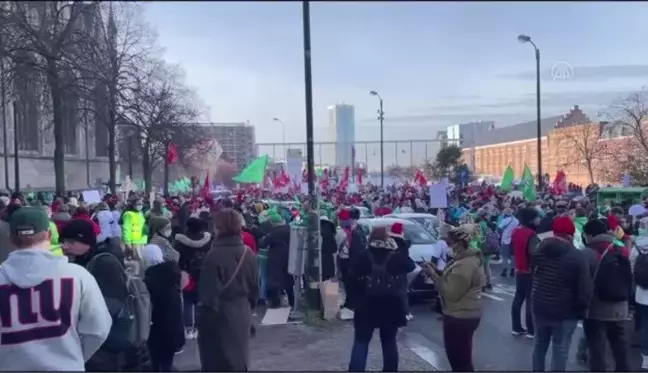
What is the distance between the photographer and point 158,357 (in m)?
6.87

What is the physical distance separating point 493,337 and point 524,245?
4.60 ft

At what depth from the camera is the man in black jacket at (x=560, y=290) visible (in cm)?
655

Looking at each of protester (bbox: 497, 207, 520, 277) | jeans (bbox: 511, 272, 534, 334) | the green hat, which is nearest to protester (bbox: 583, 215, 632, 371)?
jeans (bbox: 511, 272, 534, 334)

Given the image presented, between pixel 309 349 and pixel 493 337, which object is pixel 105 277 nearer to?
pixel 309 349

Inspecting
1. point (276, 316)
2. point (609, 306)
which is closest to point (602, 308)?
point (609, 306)

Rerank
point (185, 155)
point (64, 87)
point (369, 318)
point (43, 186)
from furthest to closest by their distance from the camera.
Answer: point (43, 186) → point (185, 155) → point (64, 87) → point (369, 318)

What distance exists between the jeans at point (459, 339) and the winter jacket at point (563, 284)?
74 cm

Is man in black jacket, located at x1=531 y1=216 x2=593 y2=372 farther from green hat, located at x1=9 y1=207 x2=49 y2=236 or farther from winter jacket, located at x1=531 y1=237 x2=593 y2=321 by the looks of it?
green hat, located at x1=9 y1=207 x2=49 y2=236

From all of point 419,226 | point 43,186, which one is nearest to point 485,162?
A: point 43,186

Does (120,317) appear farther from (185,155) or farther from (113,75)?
(185,155)

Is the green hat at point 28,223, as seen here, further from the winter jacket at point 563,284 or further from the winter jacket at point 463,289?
the winter jacket at point 563,284

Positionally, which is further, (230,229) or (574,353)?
(574,353)

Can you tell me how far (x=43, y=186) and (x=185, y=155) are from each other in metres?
12.9

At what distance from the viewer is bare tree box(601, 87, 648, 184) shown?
2811 cm
